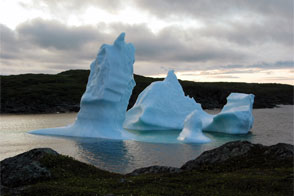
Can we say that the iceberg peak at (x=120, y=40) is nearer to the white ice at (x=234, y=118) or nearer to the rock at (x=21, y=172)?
the white ice at (x=234, y=118)

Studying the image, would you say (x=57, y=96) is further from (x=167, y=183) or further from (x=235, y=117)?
(x=167, y=183)

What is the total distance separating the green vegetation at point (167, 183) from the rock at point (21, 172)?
1.36ft

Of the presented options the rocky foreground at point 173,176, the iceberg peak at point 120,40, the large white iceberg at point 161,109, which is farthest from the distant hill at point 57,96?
the rocky foreground at point 173,176

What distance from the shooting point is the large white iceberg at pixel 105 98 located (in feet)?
106

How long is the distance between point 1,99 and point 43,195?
70.3 meters

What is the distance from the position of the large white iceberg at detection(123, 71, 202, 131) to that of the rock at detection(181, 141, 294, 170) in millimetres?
24212

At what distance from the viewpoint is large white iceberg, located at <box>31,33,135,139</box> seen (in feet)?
106

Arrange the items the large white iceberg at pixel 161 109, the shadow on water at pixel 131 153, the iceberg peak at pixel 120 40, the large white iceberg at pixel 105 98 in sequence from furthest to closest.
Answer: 1. the large white iceberg at pixel 161 109
2. the iceberg peak at pixel 120 40
3. the large white iceberg at pixel 105 98
4. the shadow on water at pixel 131 153

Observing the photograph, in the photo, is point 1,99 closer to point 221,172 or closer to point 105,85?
point 105,85

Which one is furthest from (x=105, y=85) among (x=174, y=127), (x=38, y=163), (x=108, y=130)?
(x=38, y=163)

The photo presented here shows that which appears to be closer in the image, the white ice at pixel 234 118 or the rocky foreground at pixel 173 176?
the rocky foreground at pixel 173 176

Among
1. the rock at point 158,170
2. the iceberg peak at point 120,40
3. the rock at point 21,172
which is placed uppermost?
the iceberg peak at point 120,40

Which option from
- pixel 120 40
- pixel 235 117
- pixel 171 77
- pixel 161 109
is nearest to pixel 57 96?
pixel 171 77

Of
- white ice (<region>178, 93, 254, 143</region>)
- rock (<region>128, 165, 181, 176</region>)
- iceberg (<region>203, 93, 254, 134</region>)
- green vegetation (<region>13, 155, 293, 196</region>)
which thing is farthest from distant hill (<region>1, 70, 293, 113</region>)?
green vegetation (<region>13, 155, 293, 196</region>)
